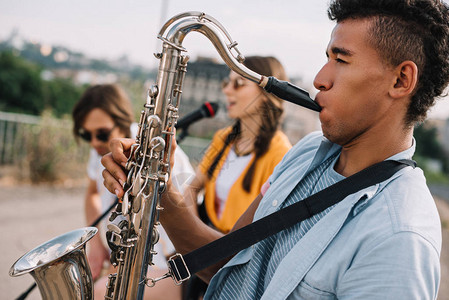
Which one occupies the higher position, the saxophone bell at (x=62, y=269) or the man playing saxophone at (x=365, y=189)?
the man playing saxophone at (x=365, y=189)

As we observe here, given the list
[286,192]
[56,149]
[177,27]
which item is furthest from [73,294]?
[56,149]

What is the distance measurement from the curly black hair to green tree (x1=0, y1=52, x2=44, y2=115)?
62.4 feet

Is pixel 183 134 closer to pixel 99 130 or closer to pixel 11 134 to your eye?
pixel 99 130

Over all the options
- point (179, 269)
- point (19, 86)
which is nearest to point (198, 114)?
point (179, 269)

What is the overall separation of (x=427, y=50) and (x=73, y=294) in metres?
1.72

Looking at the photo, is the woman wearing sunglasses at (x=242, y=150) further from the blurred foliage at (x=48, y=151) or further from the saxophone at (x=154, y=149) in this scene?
the blurred foliage at (x=48, y=151)

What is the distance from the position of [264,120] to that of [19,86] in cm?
1846

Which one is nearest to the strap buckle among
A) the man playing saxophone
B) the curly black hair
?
the man playing saxophone

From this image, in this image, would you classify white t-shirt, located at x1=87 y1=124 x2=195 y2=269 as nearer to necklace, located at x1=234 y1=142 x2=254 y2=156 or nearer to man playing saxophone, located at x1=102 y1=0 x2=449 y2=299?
man playing saxophone, located at x1=102 y1=0 x2=449 y2=299

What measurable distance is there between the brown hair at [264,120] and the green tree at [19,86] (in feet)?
57.5

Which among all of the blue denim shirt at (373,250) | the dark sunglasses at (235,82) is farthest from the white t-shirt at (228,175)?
the blue denim shirt at (373,250)

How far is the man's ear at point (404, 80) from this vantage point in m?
1.38

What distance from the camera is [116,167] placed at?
1.56 metres

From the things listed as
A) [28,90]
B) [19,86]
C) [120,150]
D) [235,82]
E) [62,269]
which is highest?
[19,86]
